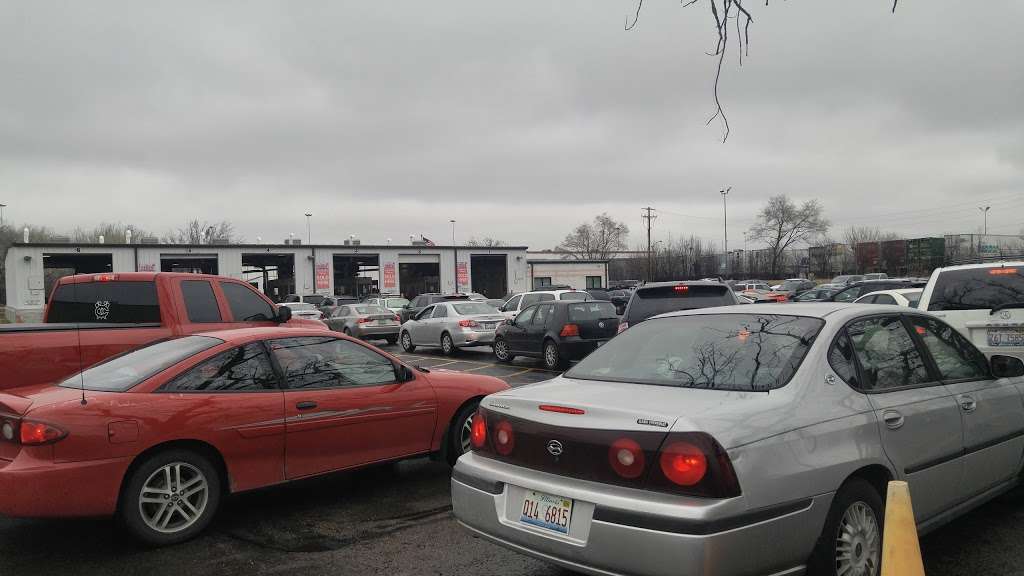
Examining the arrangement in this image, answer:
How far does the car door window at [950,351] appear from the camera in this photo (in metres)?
4.57

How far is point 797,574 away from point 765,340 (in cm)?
126

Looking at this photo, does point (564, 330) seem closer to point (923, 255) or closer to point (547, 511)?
point (547, 511)

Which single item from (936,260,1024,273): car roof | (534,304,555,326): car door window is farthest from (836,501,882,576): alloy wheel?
(534,304,555,326): car door window

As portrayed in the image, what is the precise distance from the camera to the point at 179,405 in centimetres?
495

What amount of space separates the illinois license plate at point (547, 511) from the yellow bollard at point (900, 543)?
131 cm

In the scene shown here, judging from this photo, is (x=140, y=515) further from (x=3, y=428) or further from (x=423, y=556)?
(x=423, y=556)

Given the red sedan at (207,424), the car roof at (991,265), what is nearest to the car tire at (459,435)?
the red sedan at (207,424)

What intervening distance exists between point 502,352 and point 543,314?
1862mm

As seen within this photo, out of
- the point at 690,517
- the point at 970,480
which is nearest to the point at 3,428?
the point at 690,517

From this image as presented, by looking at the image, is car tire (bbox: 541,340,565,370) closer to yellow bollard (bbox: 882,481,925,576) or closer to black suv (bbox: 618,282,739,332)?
black suv (bbox: 618,282,739,332)

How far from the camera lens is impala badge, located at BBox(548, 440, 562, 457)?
11.6 feet

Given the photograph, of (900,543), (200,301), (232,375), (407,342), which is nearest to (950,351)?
(900,543)

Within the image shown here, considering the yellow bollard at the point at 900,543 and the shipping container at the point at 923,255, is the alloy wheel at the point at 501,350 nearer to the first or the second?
the yellow bollard at the point at 900,543

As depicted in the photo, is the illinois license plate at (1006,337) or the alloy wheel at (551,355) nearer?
the illinois license plate at (1006,337)
